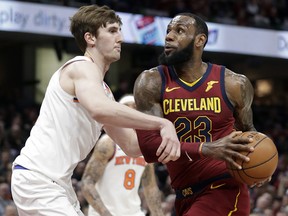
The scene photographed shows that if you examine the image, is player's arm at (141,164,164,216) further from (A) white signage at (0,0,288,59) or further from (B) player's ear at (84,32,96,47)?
(A) white signage at (0,0,288,59)

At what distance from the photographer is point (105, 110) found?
→ 14.4 feet

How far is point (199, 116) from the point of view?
5.25 metres

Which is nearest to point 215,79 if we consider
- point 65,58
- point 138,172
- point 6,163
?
point 138,172

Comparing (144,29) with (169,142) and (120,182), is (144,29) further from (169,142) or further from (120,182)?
(169,142)

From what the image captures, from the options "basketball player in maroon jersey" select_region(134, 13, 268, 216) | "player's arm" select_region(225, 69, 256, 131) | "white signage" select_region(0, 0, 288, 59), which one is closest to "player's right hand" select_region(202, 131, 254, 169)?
"basketball player in maroon jersey" select_region(134, 13, 268, 216)

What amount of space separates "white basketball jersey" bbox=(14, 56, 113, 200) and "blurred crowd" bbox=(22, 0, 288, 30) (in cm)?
1277

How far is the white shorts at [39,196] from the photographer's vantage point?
4.59 metres

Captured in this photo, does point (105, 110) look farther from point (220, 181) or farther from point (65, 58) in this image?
point (65, 58)

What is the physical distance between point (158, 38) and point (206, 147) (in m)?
13.1

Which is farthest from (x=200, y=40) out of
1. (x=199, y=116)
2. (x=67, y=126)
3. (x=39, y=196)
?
(x=39, y=196)

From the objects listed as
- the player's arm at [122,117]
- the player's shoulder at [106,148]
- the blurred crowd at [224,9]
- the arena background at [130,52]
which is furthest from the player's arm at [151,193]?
the blurred crowd at [224,9]

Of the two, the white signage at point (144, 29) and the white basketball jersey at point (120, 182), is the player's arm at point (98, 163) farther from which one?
the white signage at point (144, 29)

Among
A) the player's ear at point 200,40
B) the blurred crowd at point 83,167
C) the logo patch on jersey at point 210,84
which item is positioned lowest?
the blurred crowd at point 83,167

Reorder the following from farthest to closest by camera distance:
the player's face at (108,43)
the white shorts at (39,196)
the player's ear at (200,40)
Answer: the player's ear at (200,40)
the player's face at (108,43)
the white shorts at (39,196)
